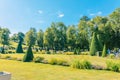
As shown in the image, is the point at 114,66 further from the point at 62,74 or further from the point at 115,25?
the point at 115,25

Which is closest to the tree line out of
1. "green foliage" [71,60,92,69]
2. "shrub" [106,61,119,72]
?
"green foliage" [71,60,92,69]

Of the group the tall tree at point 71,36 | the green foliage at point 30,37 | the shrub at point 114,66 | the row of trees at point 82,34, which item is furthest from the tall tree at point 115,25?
the shrub at point 114,66

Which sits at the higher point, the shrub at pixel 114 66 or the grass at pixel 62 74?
the shrub at pixel 114 66

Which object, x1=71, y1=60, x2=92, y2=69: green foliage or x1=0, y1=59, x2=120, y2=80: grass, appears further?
x1=71, y1=60, x2=92, y2=69: green foliage

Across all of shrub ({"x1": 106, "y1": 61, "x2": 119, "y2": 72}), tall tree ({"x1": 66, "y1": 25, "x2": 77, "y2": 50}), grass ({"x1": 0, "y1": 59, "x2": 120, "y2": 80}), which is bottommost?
grass ({"x1": 0, "y1": 59, "x2": 120, "y2": 80})

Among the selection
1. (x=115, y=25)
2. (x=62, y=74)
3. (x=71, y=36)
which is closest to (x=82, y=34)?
(x=71, y=36)

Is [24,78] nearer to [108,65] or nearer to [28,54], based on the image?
[108,65]

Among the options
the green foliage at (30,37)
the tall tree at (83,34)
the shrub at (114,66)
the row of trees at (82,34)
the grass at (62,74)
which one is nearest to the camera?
the grass at (62,74)

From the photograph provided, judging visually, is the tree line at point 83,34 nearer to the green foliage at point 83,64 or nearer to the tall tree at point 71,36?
the tall tree at point 71,36

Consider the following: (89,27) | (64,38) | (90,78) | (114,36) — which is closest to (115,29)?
(114,36)

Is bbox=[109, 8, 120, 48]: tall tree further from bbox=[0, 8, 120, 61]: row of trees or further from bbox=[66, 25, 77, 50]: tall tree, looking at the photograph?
bbox=[66, 25, 77, 50]: tall tree

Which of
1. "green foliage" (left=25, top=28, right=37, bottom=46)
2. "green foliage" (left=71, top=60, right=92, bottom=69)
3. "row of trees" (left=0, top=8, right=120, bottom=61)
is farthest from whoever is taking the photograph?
"green foliage" (left=25, top=28, right=37, bottom=46)

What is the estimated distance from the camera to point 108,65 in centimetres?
1927

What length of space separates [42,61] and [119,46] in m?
33.5
